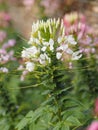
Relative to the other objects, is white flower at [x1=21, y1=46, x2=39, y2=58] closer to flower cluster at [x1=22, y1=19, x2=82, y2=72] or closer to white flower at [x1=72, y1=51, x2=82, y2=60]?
flower cluster at [x1=22, y1=19, x2=82, y2=72]

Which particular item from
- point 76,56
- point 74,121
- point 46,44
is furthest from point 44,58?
point 74,121

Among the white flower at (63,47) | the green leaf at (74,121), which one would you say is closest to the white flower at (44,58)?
the white flower at (63,47)

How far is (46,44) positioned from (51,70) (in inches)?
8.5

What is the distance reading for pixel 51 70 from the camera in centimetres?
408

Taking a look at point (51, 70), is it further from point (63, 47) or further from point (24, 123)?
point (24, 123)

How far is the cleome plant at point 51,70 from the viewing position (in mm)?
4004

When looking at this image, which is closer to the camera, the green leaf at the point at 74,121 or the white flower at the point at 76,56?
the green leaf at the point at 74,121

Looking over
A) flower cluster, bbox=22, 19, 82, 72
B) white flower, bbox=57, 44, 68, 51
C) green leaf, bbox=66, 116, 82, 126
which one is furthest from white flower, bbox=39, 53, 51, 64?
green leaf, bbox=66, 116, 82, 126

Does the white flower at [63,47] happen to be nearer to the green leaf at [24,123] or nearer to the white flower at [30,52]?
the white flower at [30,52]

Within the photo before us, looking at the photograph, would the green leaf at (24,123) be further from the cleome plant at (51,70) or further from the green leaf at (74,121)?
the green leaf at (74,121)

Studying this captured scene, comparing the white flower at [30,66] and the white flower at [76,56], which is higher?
the white flower at [76,56]

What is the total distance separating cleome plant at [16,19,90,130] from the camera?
400 cm

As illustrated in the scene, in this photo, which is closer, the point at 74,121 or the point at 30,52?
the point at 74,121

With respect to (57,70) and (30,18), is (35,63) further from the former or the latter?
(30,18)
